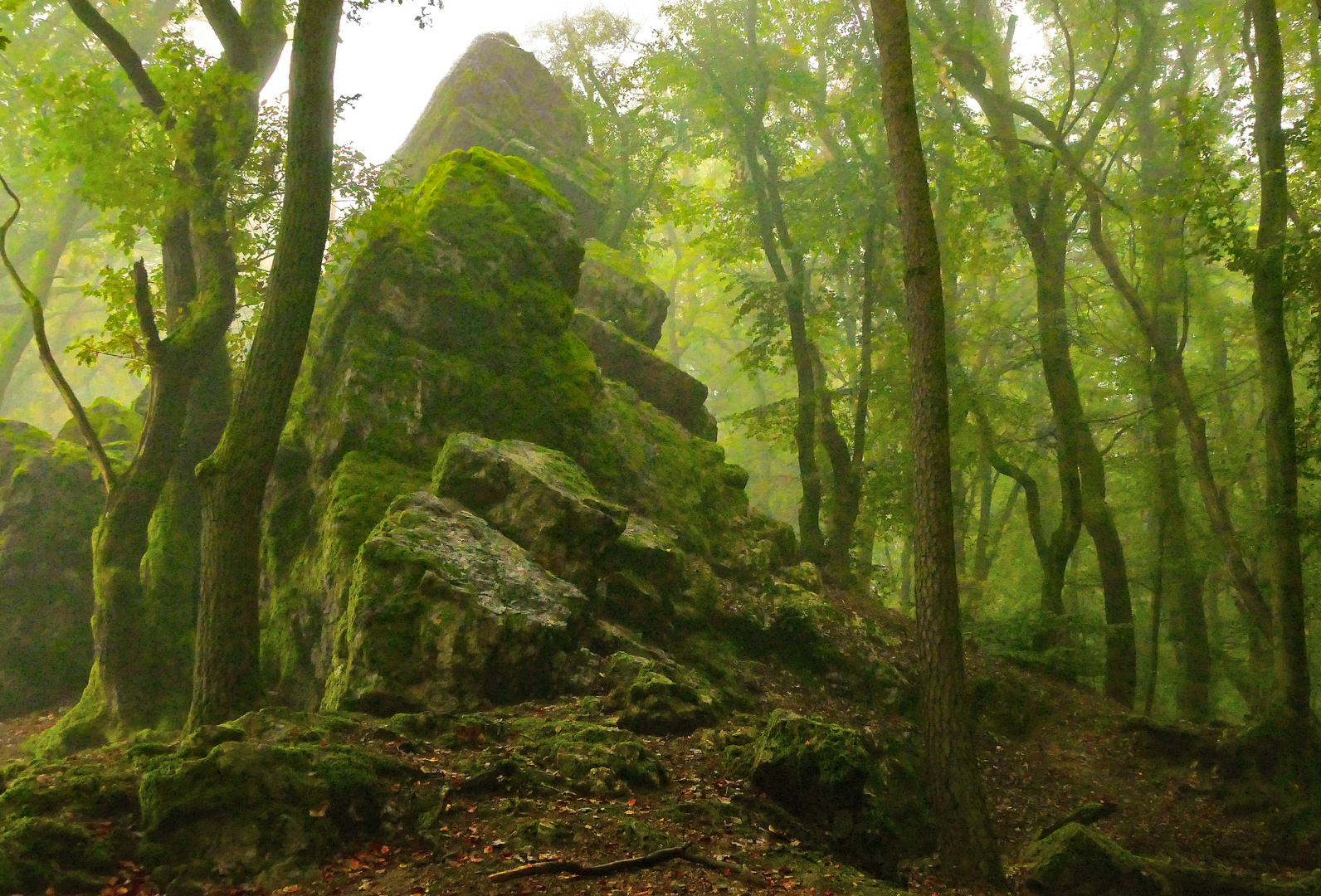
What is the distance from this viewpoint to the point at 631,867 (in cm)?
454

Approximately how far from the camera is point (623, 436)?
12.4 meters

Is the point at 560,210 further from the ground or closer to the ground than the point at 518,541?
further from the ground

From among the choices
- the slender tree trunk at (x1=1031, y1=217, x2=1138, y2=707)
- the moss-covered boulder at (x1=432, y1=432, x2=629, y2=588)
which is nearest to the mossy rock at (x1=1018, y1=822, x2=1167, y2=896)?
the moss-covered boulder at (x1=432, y1=432, x2=629, y2=588)

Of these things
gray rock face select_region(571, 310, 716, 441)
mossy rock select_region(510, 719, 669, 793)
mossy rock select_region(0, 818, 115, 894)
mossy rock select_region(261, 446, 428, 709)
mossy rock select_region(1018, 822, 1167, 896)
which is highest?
gray rock face select_region(571, 310, 716, 441)

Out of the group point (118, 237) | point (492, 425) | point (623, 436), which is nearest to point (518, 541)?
point (492, 425)

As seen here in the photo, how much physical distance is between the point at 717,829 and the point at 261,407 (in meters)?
5.55

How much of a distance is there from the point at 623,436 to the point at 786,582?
324 cm

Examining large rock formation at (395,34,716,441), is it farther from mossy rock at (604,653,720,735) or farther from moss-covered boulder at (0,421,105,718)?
mossy rock at (604,653,720,735)

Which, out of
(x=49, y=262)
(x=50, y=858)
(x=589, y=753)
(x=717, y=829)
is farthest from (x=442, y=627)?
(x=49, y=262)

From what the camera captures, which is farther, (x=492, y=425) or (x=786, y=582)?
(x=786, y=582)

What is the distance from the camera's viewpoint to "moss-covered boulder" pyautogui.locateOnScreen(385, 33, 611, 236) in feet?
61.8

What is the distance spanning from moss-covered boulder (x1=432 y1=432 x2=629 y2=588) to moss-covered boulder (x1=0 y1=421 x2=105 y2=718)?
672 centimetres

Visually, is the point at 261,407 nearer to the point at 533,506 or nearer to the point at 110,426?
the point at 533,506

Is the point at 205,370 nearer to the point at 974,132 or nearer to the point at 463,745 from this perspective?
the point at 463,745
